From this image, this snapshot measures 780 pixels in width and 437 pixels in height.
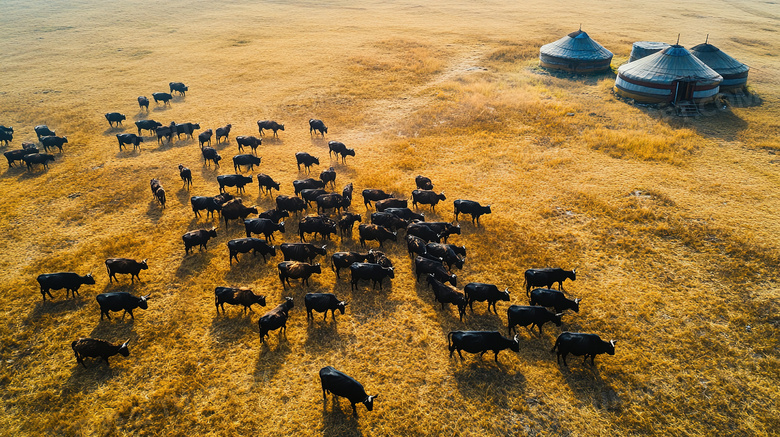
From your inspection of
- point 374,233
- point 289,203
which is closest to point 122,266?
point 289,203

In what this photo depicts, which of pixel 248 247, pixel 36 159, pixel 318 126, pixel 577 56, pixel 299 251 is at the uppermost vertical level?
pixel 577 56

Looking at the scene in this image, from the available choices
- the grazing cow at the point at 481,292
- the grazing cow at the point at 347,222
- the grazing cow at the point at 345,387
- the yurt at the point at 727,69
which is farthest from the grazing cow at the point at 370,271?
the yurt at the point at 727,69

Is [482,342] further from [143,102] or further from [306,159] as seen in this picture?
[143,102]

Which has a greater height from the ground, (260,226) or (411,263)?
(260,226)

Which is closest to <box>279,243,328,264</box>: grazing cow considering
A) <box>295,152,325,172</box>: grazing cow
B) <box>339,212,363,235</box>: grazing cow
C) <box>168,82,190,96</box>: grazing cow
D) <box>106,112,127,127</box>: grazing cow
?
<box>339,212,363,235</box>: grazing cow

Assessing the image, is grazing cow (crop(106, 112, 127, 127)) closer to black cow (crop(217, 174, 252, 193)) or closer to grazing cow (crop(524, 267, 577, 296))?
black cow (crop(217, 174, 252, 193))

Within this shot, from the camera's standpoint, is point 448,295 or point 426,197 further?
point 426,197

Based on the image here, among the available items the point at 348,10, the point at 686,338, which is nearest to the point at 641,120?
the point at 686,338
